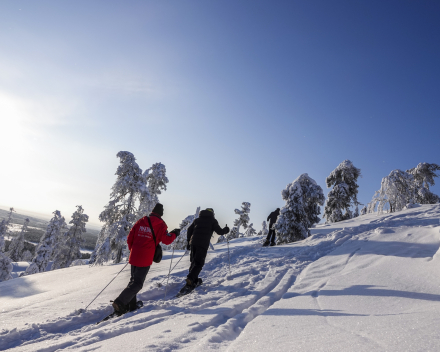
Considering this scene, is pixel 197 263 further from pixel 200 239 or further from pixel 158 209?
A: pixel 158 209

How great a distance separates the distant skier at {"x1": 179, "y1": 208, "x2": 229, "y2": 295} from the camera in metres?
6.15

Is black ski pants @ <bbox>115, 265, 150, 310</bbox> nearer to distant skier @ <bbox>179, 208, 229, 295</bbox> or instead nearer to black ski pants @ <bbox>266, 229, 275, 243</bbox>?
distant skier @ <bbox>179, 208, 229, 295</bbox>

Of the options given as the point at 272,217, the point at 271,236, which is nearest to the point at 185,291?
the point at 271,236

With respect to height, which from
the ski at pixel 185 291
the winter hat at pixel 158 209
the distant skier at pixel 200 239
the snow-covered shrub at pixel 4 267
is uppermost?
the winter hat at pixel 158 209

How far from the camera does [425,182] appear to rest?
29.7m

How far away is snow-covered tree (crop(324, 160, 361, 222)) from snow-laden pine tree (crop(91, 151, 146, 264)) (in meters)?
23.3

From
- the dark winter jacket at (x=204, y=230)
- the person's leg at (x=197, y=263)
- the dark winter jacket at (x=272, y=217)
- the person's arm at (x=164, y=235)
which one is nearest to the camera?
the person's arm at (x=164, y=235)

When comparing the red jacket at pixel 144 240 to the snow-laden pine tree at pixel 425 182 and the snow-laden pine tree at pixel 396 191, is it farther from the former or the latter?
the snow-laden pine tree at pixel 425 182

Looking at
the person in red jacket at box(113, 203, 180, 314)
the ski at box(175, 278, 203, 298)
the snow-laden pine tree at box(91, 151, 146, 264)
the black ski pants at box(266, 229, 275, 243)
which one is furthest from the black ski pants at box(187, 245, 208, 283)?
the snow-laden pine tree at box(91, 151, 146, 264)

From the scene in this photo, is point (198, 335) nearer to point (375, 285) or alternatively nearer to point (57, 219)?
point (375, 285)

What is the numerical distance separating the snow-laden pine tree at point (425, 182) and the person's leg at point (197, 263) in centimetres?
3350

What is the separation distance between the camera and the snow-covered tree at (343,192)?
28.9 m

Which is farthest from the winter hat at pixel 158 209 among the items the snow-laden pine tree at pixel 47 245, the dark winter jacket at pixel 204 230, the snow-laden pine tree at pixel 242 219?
the snow-laden pine tree at pixel 242 219

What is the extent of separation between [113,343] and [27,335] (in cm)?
157
